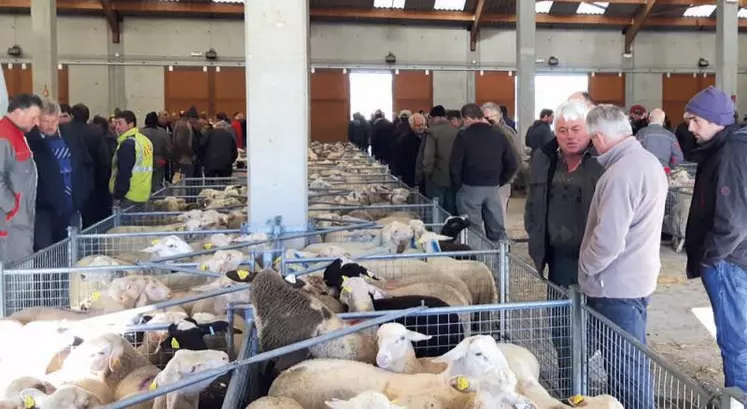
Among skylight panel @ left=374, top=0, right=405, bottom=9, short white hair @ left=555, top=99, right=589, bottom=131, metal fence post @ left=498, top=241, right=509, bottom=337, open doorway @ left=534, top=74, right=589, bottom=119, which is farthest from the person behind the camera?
open doorway @ left=534, top=74, right=589, bottom=119

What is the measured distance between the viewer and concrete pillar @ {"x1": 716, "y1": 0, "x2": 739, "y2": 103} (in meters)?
17.6

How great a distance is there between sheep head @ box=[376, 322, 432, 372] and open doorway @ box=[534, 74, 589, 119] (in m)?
24.1

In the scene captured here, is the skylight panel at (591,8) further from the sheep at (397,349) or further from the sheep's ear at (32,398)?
the sheep's ear at (32,398)

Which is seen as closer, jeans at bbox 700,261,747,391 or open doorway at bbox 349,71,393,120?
jeans at bbox 700,261,747,391

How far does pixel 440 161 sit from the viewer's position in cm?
900

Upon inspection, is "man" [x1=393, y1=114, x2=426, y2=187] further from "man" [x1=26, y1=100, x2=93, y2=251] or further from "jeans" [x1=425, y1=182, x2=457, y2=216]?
"man" [x1=26, y1=100, x2=93, y2=251]

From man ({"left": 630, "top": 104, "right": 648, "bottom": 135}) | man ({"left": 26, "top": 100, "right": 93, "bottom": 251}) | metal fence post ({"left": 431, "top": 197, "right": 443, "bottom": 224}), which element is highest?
man ({"left": 630, "top": 104, "right": 648, "bottom": 135})

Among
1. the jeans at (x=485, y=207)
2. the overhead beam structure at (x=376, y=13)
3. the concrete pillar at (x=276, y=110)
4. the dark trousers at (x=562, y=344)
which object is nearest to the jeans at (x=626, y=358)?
the dark trousers at (x=562, y=344)

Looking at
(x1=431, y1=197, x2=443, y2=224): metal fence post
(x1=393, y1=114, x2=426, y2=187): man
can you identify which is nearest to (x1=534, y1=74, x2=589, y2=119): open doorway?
(x1=393, y1=114, x2=426, y2=187): man

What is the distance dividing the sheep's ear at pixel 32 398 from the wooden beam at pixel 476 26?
74.6ft

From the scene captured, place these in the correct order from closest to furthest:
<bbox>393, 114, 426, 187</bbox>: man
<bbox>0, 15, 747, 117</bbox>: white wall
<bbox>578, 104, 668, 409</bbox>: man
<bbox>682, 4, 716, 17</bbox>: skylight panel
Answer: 1. <bbox>578, 104, 668, 409</bbox>: man
2. <bbox>393, 114, 426, 187</bbox>: man
3. <bbox>0, 15, 747, 117</bbox>: white wall
4. <bbox>682, 4, 716, 17</bbox>: skylight panel

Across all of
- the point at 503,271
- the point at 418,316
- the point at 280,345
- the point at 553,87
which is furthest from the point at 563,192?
the point at 553,87

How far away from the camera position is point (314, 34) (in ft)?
83.7

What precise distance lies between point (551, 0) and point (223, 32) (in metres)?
10.8
